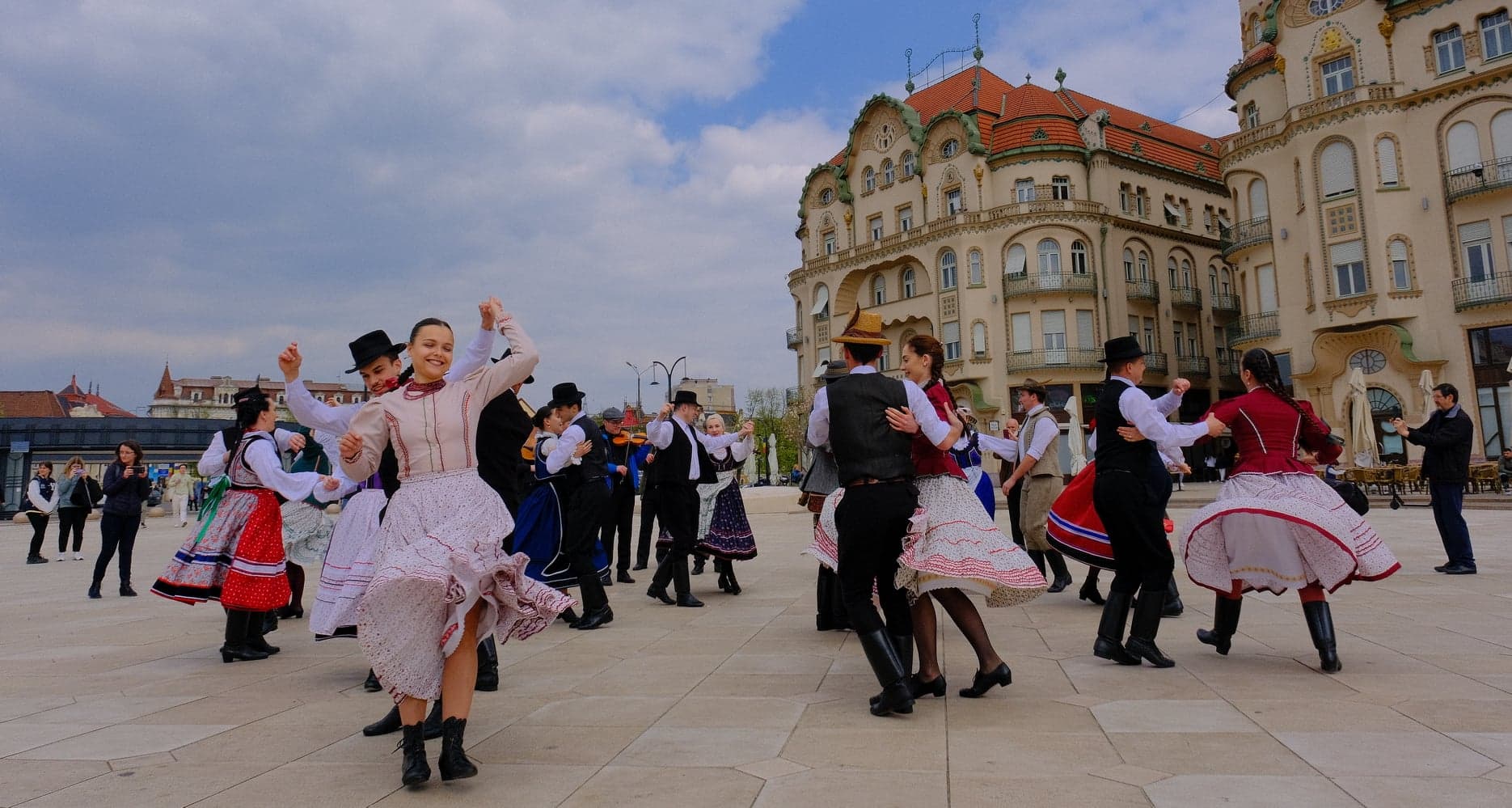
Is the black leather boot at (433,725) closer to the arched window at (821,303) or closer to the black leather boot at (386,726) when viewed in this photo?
the black leather boot at (386,726)

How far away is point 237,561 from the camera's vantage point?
249 inches

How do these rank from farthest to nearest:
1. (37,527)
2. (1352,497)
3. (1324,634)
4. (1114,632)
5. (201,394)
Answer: (201,394), (37,527), (1352,497), (1114,632), (1324,634)

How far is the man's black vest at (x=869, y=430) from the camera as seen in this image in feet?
15.0

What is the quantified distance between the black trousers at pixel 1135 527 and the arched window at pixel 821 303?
141 feet

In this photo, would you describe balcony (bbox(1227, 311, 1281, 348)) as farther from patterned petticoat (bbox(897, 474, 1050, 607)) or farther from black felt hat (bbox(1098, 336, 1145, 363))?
patterned petticoat (bbox(897, 474, 1050, 607))

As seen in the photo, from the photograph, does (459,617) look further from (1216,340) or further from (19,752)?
(1216,340)

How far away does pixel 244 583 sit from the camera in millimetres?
6285

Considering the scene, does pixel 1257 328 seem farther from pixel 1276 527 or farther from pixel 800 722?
pixel 800 722

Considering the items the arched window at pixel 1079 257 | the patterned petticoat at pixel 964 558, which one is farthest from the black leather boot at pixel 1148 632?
the arched window at pixel 1079 257

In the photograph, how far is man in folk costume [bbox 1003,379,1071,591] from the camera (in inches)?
329

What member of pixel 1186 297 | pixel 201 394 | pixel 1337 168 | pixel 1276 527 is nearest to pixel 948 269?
pixel 1186 297

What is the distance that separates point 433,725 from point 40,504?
17.6 meters

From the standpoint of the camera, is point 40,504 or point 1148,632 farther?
point 40,504

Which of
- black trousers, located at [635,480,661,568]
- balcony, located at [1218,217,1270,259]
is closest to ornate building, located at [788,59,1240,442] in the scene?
balcony, located at [1218,217,1270,259]
